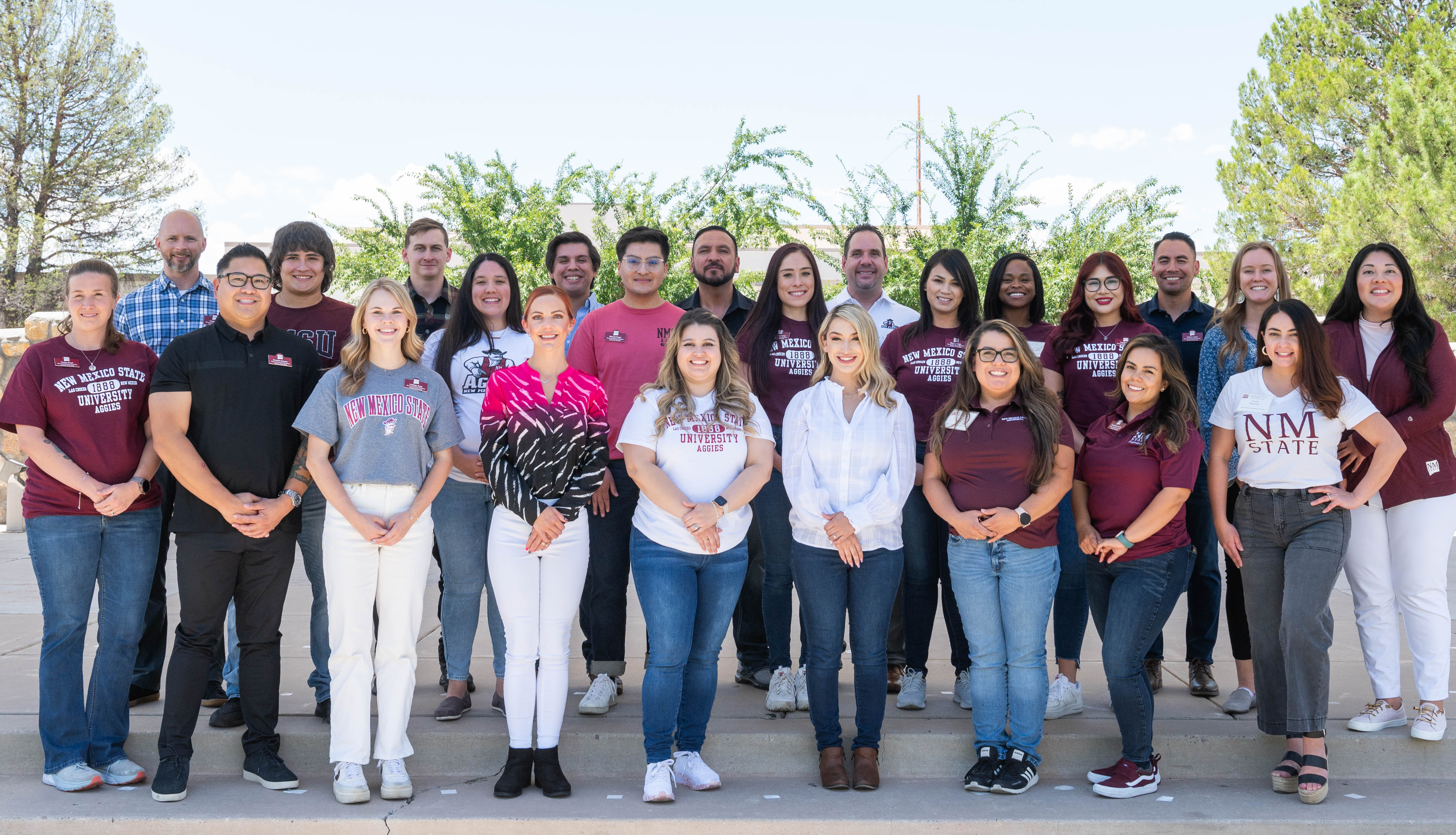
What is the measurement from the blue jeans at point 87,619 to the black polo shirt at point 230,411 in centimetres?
26

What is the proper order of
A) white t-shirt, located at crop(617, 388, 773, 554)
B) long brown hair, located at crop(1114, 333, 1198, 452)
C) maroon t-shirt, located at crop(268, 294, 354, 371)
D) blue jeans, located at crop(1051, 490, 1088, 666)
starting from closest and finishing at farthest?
white t-shirt, located at crop(617, 388, 773, 554) → long brown hair, located at crop(1114, 333, 1198, 452) → blue jeans, located at crop(1051, 490, 1088, 666) → maroon t-shirt, located at crop(268, 294, 354, 371)

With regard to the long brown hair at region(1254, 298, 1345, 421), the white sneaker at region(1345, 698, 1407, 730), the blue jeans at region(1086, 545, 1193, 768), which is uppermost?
the long brown hair at region(1254, 298, 1345, 421)

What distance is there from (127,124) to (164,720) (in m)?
25.2

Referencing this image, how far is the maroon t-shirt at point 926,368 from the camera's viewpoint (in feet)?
14.3

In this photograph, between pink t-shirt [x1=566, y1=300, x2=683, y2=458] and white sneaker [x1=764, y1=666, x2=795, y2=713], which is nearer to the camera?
white sneaker [x1=764, y1=666, x2=795, y2=713]

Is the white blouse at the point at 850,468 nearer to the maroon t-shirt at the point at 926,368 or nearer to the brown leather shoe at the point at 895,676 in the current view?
the maroon t-shirt at the point at 926,368

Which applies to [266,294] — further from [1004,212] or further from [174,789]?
[1004,212]

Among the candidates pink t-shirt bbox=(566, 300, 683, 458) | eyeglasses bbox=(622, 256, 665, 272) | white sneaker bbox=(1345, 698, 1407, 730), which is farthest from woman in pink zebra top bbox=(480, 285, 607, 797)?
white sneaker bbox=(1345, 698, 1407, 730)

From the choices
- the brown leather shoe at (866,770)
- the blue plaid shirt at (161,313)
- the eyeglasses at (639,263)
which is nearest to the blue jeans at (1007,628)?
the brown leather shoe at (866,770)

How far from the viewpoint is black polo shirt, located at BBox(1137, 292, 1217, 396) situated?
4844 mm

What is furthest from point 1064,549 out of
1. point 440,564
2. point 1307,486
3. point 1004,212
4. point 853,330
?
point 1004,212

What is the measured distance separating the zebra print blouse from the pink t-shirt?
59 centimetres

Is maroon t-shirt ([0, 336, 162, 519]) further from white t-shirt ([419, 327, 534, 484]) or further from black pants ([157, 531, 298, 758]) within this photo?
white t-shirt ([419, 327, 534, 484])

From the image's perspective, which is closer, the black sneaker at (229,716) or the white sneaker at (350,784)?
the white sneaker at (350,784)
